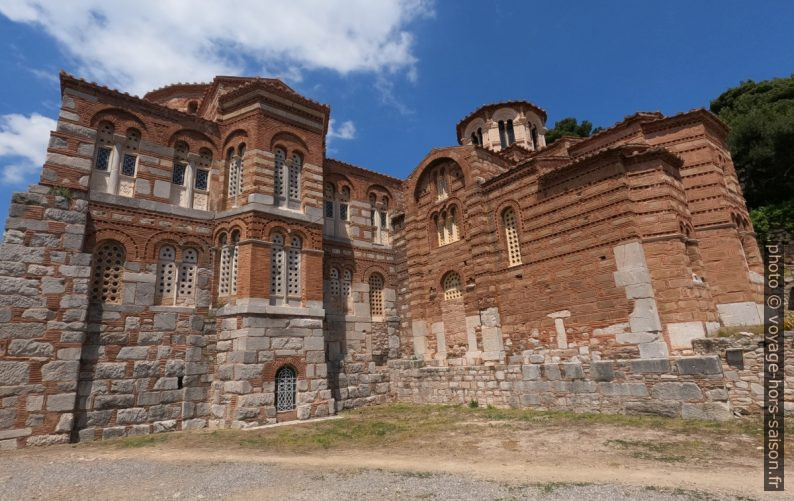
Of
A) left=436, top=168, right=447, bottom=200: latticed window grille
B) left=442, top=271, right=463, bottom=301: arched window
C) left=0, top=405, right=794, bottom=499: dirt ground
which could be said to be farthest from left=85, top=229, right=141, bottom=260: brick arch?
left=436, top=168, right=447, bottom=200: latticed window grille

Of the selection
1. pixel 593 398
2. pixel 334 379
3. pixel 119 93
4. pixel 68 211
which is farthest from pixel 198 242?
pixel 593 398

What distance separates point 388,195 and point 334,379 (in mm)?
9014

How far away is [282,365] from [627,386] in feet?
32.8

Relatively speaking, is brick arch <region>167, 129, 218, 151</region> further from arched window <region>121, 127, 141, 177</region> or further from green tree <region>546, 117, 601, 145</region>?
green tree <region>546, 117, 601, 145</region>

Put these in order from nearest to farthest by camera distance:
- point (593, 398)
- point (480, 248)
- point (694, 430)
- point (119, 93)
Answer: point (694, 430), point (593, 398), point (119, 93), point (480, 248)

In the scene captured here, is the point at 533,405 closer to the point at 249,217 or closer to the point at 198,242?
the point at 249,217

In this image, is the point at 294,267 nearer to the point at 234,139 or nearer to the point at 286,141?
the point at 286,141

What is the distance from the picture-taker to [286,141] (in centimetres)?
1622

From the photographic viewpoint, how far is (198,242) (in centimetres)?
1479

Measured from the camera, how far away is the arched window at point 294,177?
16.0m

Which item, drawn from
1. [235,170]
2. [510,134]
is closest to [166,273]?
[235,170]

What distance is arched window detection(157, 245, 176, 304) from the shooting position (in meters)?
13.9

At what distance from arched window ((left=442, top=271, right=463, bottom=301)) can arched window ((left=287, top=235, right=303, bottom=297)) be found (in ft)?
19.5

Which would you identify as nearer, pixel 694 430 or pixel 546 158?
pixel 694 430
